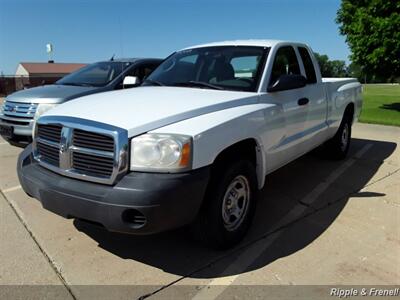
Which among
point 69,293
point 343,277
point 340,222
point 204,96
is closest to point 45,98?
point 204,96

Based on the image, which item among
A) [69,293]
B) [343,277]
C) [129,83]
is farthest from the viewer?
[129,83]

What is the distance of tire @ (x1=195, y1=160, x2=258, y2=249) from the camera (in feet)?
10.9

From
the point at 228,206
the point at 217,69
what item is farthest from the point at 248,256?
the point at 217,69

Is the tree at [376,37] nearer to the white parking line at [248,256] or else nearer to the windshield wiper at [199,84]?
the white parking line at [248,256]

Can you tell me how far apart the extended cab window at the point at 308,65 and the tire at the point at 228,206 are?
7.29ft

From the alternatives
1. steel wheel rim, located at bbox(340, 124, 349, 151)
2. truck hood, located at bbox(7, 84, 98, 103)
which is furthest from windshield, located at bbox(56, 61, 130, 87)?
steel wheel rim, located at bbox(340, 124, 349, 151)

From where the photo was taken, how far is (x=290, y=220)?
4.39m

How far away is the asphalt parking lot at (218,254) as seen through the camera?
123 inches

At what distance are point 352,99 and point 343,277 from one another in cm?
447

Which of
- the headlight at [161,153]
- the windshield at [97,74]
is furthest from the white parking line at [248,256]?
the windshield at [97,74]

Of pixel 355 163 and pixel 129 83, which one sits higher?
pixel 129 83

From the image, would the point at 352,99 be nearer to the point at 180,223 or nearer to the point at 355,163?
the point at 355,163

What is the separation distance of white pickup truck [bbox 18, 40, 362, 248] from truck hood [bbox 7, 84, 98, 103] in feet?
7.90

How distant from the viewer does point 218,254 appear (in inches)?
142
